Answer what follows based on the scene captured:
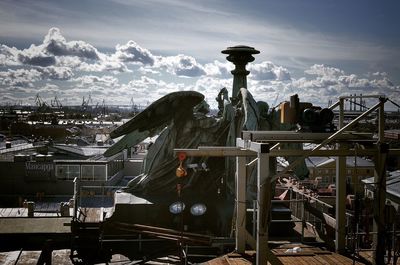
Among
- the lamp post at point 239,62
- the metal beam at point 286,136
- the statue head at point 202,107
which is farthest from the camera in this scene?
the lamp post at point 239,62

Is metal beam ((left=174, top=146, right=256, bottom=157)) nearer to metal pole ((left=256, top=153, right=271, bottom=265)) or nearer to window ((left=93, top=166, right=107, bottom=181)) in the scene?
metal pole ((left=256, top=153, right=271, bottom=265))

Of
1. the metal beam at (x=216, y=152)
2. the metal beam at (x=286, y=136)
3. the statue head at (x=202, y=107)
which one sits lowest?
the metal beam at (x=216, y=152)

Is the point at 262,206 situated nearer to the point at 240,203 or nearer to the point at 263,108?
the point at 240,203

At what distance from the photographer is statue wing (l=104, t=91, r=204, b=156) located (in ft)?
66.0

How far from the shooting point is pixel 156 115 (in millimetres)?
20422

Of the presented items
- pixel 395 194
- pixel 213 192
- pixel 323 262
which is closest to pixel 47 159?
pixel 213 192

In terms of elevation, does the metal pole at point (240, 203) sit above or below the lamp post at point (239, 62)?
below

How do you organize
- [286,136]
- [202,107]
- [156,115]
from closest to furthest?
1. [286,136]
2. [156,115]
3. [202,107]

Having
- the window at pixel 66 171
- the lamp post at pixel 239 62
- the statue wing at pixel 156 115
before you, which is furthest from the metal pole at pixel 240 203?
the window at pixel 66 171

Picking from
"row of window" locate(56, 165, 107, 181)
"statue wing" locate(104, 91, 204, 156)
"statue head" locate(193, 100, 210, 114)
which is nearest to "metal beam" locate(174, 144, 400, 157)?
"statue wing" locate(104, 91, 204, 156)

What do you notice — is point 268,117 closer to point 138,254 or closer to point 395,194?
point 138,254

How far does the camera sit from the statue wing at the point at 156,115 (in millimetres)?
20125

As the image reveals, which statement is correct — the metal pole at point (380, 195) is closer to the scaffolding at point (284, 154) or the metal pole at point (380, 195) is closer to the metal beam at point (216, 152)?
the scaffolding at point (284, 154)

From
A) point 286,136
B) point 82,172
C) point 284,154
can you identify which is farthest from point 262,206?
point 82,172
